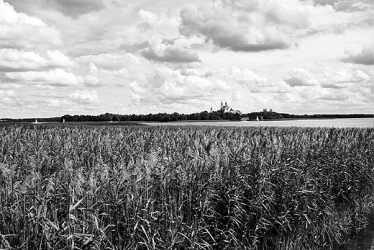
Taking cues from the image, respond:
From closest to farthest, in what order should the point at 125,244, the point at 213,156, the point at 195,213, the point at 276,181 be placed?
the point at 125,244 < the point at 195,213 < the point at 213,156 < the point at 276,181

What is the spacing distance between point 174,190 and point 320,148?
7227mm

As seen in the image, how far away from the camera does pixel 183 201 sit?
7082mm

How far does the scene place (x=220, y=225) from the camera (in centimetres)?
809

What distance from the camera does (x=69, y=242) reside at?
202 inches

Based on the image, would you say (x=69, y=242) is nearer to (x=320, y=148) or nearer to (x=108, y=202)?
(x=108, y=202)

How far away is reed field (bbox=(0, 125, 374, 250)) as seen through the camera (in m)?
5.69

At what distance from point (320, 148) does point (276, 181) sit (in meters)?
4.15

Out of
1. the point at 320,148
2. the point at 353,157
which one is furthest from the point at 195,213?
the point at 353,157

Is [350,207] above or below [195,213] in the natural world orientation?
below

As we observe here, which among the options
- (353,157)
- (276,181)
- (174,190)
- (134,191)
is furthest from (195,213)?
(353,157)

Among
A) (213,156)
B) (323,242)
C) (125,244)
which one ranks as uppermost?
(213,156)

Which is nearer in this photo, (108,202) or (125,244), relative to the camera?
(125,244)

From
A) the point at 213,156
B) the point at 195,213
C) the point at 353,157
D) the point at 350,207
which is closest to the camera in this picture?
the point at 195,213

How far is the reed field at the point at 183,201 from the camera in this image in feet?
18.7
